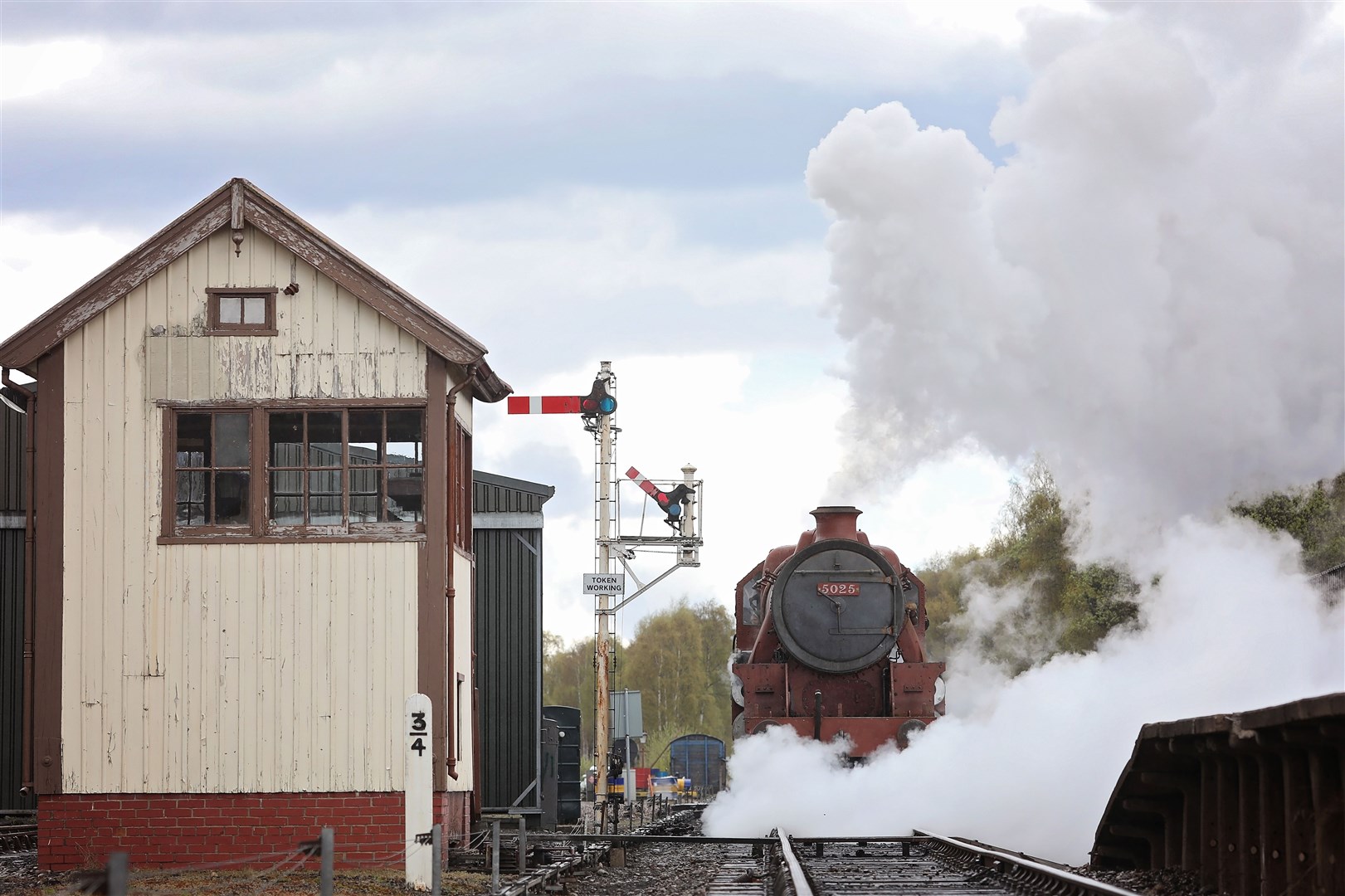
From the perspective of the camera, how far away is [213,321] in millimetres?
15461

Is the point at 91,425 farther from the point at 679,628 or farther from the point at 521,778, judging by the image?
the point at 679,628

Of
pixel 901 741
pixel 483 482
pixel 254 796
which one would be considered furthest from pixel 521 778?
pixel 254 796

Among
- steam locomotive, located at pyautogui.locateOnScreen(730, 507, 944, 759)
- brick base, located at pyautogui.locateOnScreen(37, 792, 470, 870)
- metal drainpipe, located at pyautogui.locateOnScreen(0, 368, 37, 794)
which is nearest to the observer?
brick base, located at pyautogui.locateOnScreen(37, 792, 470, 870)

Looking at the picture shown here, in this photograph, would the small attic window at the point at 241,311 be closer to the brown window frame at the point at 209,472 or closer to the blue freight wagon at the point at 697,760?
the brown window frame at the point at 209,472

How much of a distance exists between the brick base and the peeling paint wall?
0.14 meters

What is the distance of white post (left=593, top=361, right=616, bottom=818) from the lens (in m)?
27.2

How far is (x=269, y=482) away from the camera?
15.2m

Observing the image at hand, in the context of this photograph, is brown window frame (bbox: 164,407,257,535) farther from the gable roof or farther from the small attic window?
the gable roof

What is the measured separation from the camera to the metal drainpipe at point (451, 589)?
1520cm

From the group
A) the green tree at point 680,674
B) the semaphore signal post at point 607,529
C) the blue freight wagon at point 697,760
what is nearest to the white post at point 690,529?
the semaphore signal post at point 607,529

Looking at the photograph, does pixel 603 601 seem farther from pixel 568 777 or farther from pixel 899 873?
pixel 899 873

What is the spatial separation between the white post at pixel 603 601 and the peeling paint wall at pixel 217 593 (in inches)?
462

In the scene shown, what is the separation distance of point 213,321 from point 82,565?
2653mm

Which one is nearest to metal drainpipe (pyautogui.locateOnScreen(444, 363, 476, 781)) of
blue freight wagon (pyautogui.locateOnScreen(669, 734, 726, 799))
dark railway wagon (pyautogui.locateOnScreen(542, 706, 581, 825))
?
dark railway wagon (pyautogui.locateOnScreen(542, 706, 581, 825))
